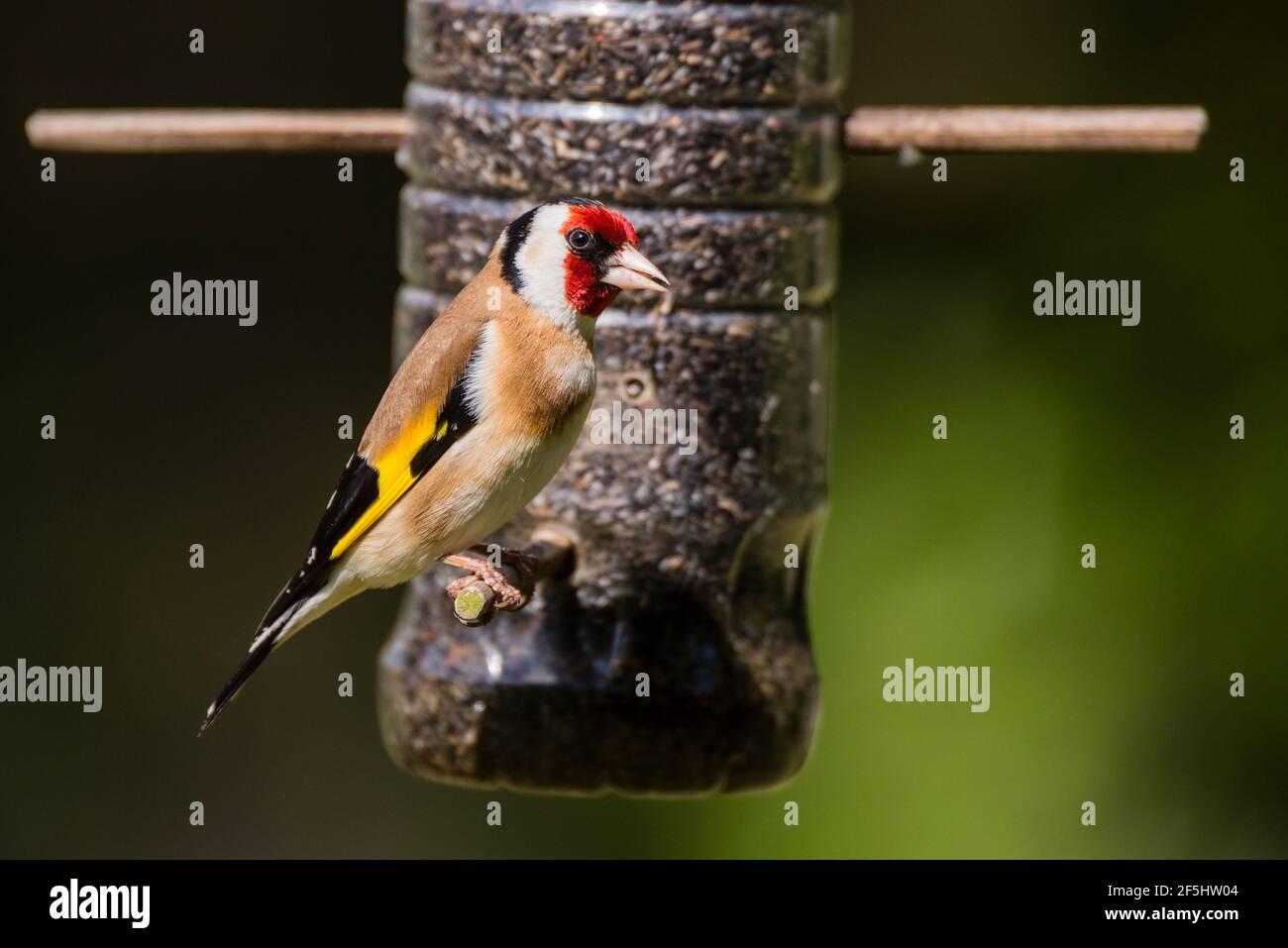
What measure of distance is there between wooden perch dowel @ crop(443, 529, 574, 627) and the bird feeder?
0.06 ft

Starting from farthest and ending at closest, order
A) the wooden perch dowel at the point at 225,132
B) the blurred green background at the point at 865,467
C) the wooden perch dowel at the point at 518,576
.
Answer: the blurred green background at the point at 865,467 → the wooden perch dowel at the point at 225,132 → the wooden perch dowel at the point at 518,576

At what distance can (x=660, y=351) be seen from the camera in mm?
4812

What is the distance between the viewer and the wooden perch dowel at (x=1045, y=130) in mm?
4535

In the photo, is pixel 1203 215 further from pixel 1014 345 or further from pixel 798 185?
pixel 798 185

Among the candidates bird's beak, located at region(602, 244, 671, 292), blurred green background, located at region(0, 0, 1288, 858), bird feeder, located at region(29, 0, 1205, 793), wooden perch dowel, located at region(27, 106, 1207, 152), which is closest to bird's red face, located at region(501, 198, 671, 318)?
bird's beak, located at region(602, 244, 671, 292)

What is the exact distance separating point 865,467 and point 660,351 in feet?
6.43

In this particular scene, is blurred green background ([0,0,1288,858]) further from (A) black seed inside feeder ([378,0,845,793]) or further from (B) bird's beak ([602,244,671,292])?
(B) bird's beak ([602,244,671,292])

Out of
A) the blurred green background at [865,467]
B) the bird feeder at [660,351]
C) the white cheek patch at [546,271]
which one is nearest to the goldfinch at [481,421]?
the white cheek patch at [546,271]

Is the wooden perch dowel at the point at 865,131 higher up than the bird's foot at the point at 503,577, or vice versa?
the wooden perch dowel at the point at 865,131

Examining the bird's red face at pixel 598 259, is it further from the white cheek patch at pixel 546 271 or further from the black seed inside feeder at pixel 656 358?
the black seed inside feeder at pixel 656 358

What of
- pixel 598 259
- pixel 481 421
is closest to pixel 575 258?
pixel 598 259

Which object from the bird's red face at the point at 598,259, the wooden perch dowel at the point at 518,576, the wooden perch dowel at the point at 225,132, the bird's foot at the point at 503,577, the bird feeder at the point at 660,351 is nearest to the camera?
the wooden perch dowel at the point at 518,576

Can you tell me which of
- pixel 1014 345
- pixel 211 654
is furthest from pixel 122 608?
pixel 1014 345

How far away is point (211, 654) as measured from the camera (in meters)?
8.05
